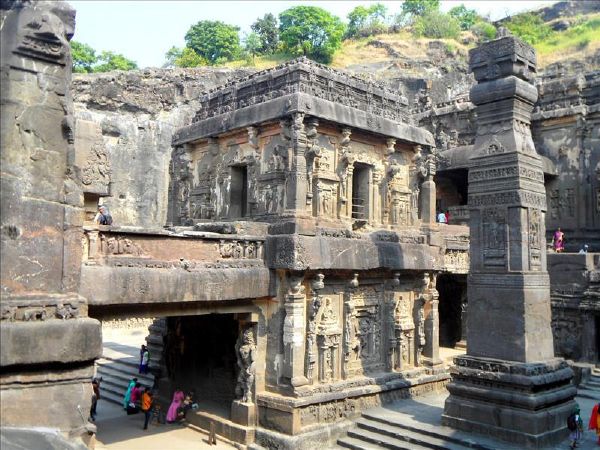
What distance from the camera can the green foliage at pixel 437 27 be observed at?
49.1 m

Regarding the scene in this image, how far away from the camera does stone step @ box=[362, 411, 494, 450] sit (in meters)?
8.93

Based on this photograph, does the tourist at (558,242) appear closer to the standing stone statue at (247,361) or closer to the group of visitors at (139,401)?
the standing stone statue at (247,361)

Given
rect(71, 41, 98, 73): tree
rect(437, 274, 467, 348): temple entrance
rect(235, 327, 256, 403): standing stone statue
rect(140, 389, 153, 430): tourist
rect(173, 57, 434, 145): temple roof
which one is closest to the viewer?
rect(235, 327, 256, 403): standing stone statue

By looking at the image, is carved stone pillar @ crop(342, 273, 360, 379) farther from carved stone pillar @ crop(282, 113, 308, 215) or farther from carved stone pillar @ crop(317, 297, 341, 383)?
carved stone pillar @ crop(282, 113, 308, 215)

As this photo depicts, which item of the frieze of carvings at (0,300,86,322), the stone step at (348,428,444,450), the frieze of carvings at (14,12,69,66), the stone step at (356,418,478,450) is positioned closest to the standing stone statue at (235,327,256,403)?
the stone step at (348,428,444,450)

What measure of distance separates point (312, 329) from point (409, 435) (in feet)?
9.03

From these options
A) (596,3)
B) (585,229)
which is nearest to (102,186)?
(585,229)

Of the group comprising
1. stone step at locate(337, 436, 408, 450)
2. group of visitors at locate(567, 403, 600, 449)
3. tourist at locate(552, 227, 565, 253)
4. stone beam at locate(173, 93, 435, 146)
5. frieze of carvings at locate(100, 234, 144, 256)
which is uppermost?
stone beam at locate(173, 93, 435, 146)

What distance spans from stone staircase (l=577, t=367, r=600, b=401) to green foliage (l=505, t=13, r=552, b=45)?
3845 centimetres

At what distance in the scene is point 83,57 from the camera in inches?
1671

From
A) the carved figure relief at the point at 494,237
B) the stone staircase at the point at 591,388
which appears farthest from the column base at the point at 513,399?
the stone staircase at the point at 591,388

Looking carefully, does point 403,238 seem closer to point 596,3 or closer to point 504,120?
point 504,120

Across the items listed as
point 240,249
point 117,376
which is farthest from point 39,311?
point 117,376

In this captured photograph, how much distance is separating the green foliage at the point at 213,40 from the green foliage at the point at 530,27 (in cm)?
2538
